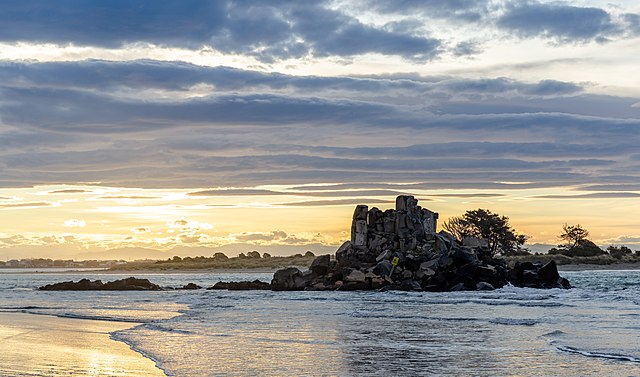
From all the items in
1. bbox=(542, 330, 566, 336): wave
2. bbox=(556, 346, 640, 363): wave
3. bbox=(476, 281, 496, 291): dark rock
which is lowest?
bbox=(556, 346, 640, 363): wave

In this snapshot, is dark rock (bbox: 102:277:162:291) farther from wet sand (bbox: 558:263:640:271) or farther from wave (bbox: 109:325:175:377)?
wet sand (bbox: 558:263:640:271)

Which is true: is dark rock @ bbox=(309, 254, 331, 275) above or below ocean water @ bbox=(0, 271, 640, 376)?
above

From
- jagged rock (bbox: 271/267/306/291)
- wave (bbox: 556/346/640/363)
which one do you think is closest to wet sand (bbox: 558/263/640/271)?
jagged rock (bbox: 271/267/306/291)

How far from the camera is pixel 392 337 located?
27172mm

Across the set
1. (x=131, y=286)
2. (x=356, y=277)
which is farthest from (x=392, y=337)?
(x=131, y=286)

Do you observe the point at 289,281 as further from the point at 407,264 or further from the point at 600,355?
the point at 600,355

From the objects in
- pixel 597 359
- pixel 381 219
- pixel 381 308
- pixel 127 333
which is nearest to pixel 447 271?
pixel 381 219

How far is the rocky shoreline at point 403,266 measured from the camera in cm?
6412

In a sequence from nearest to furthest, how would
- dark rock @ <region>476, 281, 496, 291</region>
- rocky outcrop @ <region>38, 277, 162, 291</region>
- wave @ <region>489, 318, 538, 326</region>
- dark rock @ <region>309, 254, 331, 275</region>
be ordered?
1. wave @ <region>489, 318, 538, 326</region>
2. dark rock @ <region>476, 281, 496, 291</region>
3. dark rock @ <region>309, 254, 331, 275</region>
4. rocky outcrop @ <region>38, 277, 162, 291</region>

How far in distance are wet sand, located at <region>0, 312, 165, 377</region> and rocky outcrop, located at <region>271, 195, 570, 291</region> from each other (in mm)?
34469

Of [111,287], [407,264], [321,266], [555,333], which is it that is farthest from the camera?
[111,287]

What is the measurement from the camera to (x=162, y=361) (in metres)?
21.5

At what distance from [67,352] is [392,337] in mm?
10011

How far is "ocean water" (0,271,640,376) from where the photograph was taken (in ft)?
64.8
